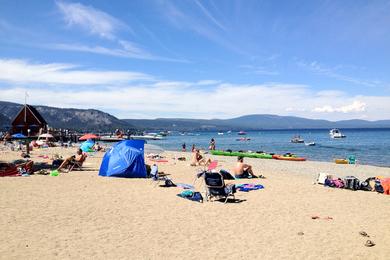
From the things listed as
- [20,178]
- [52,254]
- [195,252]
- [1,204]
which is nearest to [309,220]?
[195,252]

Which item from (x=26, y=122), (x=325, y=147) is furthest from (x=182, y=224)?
(x=26, y=122)

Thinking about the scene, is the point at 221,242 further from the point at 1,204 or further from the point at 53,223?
the point at 1,204

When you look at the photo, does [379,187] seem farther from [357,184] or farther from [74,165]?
[74,165]

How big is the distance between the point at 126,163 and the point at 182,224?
9.07 m

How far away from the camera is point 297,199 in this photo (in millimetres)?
12680

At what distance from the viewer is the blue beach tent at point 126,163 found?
1766cm

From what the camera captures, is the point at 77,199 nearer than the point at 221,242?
No

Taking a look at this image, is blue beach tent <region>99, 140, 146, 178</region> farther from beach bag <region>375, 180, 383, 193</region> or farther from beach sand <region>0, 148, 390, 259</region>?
beach bag <region>375, 180, 383, 193</region>

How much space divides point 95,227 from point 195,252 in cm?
290

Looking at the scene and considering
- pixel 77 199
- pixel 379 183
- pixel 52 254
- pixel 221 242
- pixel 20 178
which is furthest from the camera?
pixel 20 178

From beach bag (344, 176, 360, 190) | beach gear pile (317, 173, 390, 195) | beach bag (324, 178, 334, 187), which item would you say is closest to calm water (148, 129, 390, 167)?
beach gear pile (317, 173, 390, 195)

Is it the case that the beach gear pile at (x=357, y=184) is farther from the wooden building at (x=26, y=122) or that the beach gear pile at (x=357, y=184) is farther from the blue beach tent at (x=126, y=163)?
the wooden building at (x=26, y=122)

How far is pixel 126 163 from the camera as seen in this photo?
17.7 meters

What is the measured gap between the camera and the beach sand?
7.21 meters
